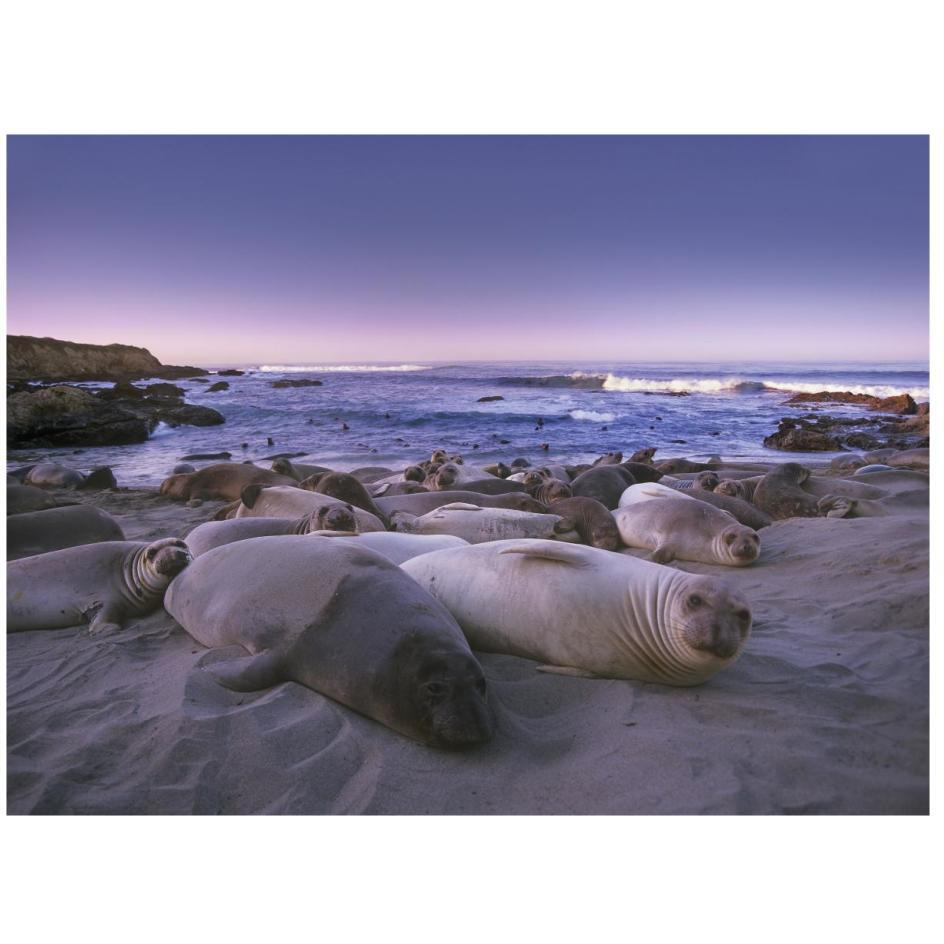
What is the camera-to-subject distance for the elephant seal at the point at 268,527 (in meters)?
5.27

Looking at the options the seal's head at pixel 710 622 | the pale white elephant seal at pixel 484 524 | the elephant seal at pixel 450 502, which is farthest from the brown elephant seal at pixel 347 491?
the seal's head at pixel 710 622

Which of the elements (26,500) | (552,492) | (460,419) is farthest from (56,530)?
(460,419)

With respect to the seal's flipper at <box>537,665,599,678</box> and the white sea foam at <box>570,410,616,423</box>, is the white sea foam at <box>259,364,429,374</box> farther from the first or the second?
the white sea foam at <box>570,410,616,423</box>

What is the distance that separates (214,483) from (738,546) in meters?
6.96

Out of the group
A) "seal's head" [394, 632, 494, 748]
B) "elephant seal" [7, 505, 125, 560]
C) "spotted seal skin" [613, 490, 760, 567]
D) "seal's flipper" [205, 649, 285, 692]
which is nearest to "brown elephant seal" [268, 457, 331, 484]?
"elephant seal" [7, 505, 125, 560]

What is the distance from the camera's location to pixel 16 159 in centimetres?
301

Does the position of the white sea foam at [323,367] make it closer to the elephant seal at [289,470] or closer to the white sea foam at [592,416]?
the elephant seal at [289,470]

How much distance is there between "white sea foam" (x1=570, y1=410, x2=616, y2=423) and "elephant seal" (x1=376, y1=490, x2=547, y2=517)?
13.3 meters

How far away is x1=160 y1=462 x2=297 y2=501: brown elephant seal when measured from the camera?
9305mm

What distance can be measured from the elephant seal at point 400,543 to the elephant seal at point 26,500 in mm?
3914

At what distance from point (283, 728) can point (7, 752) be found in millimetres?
1083

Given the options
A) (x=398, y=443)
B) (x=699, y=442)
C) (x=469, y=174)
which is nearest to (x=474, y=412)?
(x=398, y=443)

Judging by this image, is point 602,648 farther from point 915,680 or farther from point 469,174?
point 469,174

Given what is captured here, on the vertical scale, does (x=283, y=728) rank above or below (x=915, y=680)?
below
